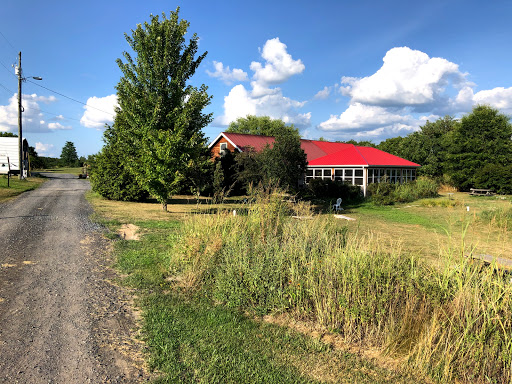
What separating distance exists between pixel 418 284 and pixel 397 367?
112 centimetres

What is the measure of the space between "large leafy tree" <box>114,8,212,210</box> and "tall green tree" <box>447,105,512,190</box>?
97.9 ft

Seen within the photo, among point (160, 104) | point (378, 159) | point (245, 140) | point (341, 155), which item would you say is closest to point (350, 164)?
point (341, 155)

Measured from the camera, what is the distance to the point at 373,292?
14.7 feet

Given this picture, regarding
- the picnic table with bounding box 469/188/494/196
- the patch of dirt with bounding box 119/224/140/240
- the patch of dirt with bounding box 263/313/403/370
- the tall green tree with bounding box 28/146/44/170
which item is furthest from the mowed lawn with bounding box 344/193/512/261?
the tall green tree with bounding box 28/146/44/170

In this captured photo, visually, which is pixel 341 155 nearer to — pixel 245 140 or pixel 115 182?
pixel 245 140

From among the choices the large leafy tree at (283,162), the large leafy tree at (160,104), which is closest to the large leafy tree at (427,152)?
the large leafy tree at (283,162)

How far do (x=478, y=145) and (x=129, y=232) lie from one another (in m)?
36.2

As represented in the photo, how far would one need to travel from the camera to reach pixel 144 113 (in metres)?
16.1

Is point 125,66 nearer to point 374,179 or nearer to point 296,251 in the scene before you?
point 296,251

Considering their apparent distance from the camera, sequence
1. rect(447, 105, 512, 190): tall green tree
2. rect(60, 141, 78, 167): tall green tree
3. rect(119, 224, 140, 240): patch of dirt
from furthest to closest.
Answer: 1. rect(60, 141, 78, 167): tall green tree
2. rect(447, 105, 512, 190): tall green tree
3. rect(119, 224, 140, 240): patch of dirt

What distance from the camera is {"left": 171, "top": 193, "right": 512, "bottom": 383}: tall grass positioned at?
3678 millimetres

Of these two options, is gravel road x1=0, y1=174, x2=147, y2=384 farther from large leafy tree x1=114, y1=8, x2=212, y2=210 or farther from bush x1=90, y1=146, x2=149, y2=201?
bush x1=90, y1=146, x2=149, y2=201

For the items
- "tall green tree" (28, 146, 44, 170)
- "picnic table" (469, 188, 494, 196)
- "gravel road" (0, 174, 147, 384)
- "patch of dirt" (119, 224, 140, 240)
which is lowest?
"gravel road" (0, 174, 147, 384)

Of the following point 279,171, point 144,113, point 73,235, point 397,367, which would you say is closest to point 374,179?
point 279,171
